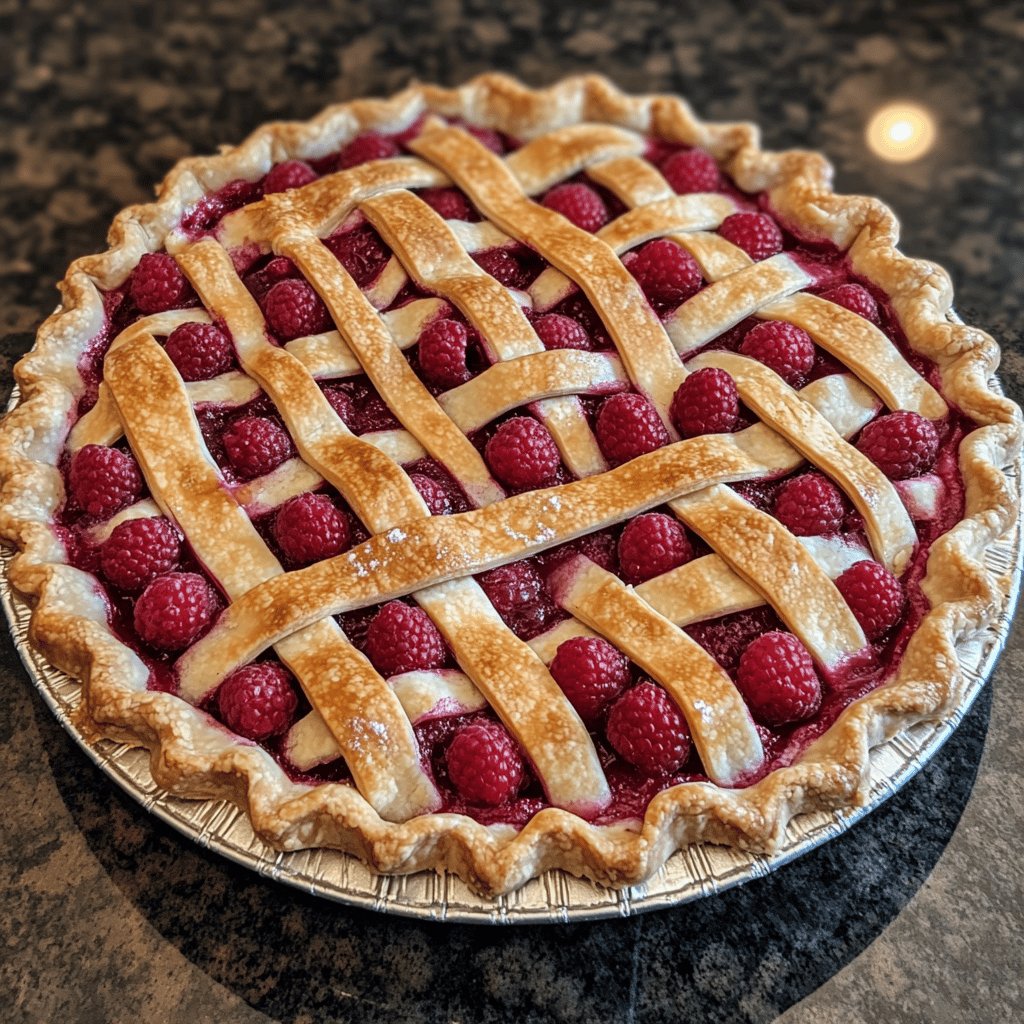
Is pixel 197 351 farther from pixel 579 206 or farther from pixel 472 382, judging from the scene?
pixel 579 206

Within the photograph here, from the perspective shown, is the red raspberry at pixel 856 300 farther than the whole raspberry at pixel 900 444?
Yes

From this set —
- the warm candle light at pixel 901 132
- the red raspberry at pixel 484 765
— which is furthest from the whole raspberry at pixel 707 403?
the warm candle light at pixel 901 132

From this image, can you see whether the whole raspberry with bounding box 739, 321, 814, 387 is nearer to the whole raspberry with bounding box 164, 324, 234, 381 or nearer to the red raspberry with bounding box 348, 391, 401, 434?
the red raspberry with bounding box 348, 391, 401, 434

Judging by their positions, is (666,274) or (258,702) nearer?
(258,702)

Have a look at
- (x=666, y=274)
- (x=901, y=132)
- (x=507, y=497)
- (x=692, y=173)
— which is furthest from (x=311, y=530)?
(x=901, y=132)

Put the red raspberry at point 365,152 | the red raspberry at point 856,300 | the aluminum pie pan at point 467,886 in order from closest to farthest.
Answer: the aluminum pie pan at point 467,886, the red raspberry at point 856,300, the red raspberry at point 365,152

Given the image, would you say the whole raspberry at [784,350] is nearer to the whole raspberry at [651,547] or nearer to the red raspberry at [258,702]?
the whole raspberry at [651,547]
